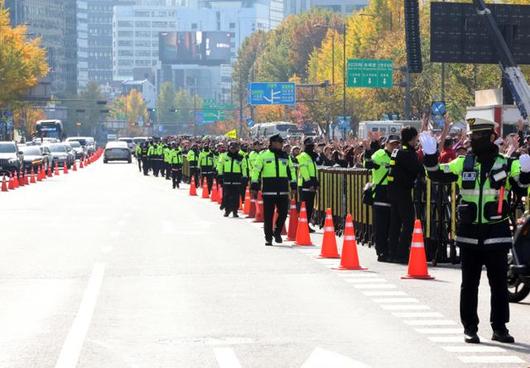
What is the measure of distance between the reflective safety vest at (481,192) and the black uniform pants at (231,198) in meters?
22.4

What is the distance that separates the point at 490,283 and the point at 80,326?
11.9 ft

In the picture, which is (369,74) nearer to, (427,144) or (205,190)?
(205,190)

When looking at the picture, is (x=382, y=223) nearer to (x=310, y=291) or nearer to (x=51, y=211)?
(x=310, y=291)

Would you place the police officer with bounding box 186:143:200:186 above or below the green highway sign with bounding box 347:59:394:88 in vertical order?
below

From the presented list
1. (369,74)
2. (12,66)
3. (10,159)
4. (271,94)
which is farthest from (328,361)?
(271,94)

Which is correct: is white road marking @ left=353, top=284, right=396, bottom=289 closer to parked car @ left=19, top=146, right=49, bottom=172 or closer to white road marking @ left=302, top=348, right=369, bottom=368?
white road marking @ left=302, top=348, right=369, bottom=368

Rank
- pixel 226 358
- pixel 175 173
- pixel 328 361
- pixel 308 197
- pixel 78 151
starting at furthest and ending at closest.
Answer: pixel 78 151 < pixel 175 173 < pixel 308 197 < pixel 226 358 < pixel 328 361

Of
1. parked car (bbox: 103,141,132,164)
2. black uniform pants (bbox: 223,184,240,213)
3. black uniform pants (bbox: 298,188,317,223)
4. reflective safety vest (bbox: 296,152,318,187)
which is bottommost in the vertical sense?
parked car (bbox: 103,141,132,164)

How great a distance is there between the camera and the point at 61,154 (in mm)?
90938

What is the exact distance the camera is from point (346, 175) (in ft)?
89.0

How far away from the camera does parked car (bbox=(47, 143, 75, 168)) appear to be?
90562 millimetres

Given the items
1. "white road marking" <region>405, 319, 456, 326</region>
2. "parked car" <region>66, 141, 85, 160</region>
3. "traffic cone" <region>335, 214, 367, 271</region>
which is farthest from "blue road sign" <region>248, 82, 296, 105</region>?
"white road marking" <region>405, 319, 456, 326</region>

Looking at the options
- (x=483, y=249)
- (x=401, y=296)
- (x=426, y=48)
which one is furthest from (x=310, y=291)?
(x=426, y=48)

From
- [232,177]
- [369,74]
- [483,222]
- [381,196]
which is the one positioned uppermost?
[369,74]
